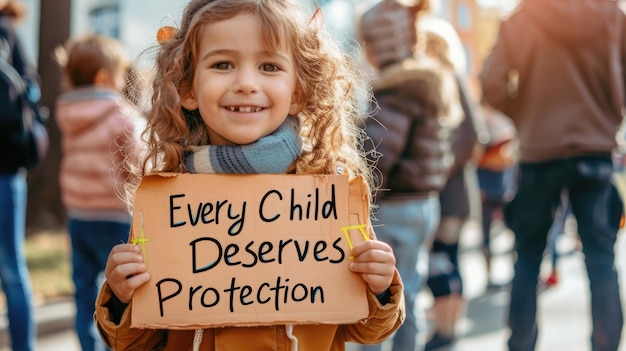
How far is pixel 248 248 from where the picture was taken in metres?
1.91

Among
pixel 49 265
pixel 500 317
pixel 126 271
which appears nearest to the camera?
pixel 126 271

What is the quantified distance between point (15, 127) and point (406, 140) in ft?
6.15

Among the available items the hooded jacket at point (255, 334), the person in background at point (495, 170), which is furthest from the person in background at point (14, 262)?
the person in background at point (495, 170)

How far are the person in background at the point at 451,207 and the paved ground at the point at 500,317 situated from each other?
0.70 m

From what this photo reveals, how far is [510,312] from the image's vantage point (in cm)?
370

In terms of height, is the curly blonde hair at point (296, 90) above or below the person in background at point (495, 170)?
below

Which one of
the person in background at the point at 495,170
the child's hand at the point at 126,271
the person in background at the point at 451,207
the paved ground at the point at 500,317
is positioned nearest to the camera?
the child's hand at the point at 126,271

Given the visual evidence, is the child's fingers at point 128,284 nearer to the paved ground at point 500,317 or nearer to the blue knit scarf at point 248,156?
the blue knit scarf at point 248,156

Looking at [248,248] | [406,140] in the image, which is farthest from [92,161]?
[248,248]

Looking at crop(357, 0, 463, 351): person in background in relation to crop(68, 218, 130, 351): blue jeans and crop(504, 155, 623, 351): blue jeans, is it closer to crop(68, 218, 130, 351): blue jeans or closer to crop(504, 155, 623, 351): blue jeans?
crop(504, 155, 623, 351): blue jeans

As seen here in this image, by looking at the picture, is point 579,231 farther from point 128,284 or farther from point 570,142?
point 128,284

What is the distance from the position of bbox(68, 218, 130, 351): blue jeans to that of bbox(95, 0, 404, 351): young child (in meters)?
1.85

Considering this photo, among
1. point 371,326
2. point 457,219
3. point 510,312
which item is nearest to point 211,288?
point 371,326

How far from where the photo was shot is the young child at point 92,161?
3859 millimetres
